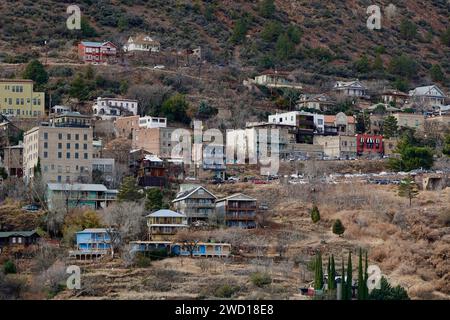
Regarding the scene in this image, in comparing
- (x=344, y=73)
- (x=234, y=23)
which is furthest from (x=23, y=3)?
(x=344, y=73)

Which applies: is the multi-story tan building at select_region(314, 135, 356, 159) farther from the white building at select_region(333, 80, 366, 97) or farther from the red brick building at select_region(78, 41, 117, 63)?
the red brick building at select_region(78, 41, 117, 63)

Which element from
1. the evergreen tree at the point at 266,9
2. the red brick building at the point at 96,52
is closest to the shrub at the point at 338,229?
the red brick building at the point at 96,52

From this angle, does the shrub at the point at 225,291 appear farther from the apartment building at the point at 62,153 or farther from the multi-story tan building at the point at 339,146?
the multi-story tan building at the point at 339,146

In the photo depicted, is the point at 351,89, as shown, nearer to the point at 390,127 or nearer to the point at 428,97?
the point at 428,97

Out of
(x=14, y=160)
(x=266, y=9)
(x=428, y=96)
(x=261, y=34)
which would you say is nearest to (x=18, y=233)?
(x=14, y=160)
